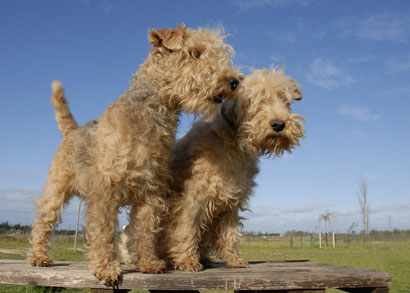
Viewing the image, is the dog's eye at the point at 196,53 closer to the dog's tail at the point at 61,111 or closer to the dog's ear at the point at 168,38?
the dog's ear at the point at 168,38

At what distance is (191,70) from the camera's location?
4254mm

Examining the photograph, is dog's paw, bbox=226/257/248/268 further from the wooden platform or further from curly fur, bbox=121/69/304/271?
the wooden platform

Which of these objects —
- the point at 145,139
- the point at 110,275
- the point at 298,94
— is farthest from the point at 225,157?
the point at 110,275

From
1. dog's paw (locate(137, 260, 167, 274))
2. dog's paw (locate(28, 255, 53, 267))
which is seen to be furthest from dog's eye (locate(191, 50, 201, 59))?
dog's paw (locate(28, 255, 53, 267))

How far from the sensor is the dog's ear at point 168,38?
4.36 meters

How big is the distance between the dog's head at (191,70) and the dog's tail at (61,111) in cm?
173

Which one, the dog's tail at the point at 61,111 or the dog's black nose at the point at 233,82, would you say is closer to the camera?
the dog's black nose at the point at 233,82

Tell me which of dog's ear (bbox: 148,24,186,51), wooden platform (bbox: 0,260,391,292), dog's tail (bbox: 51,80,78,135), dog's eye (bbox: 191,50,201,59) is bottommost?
wooden platform (bbox: 0,260,391,292)

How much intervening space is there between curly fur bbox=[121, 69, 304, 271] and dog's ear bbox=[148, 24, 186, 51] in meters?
0.97

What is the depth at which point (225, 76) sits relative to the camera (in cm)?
421

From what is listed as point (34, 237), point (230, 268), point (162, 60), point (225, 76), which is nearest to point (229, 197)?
point (230, 268)

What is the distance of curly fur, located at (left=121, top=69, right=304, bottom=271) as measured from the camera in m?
4.60

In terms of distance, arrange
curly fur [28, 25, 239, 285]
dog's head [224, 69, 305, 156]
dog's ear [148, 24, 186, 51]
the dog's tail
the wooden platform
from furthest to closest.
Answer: the dog's tail
dog's head [224, 69, 305, 156]
dog's ear [148, 24, 186, 51]
curly fur [28, 25, 239, 285]
the wooden platform

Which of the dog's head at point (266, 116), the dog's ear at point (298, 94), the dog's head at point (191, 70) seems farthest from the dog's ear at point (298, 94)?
the dog's head at point (191, 70)
